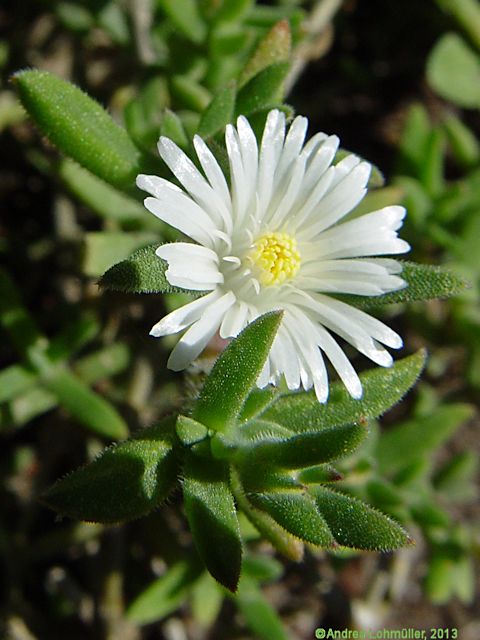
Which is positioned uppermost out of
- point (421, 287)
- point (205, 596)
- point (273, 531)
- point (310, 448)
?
point (421, 287)

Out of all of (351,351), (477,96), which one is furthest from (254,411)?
(477,96)

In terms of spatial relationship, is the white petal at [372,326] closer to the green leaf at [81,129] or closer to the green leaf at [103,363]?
the green leaf at [81,129]

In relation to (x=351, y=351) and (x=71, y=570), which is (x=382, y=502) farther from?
(x=71, y=570)

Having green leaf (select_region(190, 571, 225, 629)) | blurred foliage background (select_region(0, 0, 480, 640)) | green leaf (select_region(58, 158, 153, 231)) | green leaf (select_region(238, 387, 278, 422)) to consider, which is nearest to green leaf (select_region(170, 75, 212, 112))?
blurred foliage background (select_region(0, 0, 480, 640))

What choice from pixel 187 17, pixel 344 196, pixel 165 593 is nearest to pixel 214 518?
pixel 344 196

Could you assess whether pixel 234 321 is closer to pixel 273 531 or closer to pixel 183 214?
pixel 183 214
